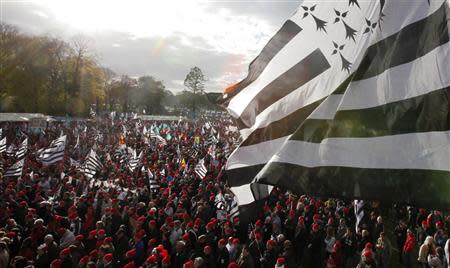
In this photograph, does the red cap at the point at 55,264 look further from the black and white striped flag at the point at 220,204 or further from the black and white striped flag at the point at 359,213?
the black and white striped flag at the point at 359,213

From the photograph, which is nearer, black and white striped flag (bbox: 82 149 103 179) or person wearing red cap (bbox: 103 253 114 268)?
person wearing red cap (bbox: 103 253 114 268)

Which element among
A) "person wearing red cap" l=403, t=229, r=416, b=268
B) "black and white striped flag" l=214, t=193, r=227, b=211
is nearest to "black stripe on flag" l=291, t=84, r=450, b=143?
"person wearing red cap" l=403, t=229, r=416, b=268

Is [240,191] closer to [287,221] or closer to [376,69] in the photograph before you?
[376,69]

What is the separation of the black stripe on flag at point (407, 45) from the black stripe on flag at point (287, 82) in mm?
796

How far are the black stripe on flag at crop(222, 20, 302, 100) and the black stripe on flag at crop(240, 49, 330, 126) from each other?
0.36 m

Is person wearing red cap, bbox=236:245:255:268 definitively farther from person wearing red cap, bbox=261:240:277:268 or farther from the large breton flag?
the large breton flag

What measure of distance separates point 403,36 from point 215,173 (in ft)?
62.5

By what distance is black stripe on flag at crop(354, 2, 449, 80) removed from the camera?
10.1ft

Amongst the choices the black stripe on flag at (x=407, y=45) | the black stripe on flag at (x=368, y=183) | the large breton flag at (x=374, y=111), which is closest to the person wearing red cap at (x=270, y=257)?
the large breton flag at (x=374, y=111)

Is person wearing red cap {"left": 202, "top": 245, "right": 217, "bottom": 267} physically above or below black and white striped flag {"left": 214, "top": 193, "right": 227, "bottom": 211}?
below

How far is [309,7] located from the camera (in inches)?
175

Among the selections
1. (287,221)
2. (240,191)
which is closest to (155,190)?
(287,221)

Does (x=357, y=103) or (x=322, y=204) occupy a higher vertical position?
(x=357, y=103)

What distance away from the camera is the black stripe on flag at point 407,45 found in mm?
3086
